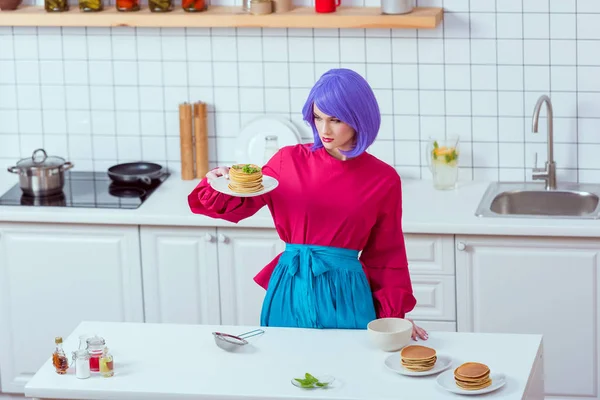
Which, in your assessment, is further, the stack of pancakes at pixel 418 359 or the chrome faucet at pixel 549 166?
the chrome faucet at pixel 549 166

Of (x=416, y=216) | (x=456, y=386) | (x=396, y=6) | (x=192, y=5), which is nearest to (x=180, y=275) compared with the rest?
(x=416, y=216)

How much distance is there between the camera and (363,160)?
312 centimetres

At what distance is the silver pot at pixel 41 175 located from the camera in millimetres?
4461

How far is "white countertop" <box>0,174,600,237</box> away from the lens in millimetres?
4004

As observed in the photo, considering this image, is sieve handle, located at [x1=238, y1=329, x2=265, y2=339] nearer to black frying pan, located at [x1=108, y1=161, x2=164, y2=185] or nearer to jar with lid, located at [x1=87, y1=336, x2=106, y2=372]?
jar with lid, located at [x1=87, y1=336, x2=106, y2=372]

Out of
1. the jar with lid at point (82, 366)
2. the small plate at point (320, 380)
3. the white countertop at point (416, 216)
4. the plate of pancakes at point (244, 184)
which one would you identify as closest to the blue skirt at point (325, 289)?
the plate of pancakes at point (244, 184)

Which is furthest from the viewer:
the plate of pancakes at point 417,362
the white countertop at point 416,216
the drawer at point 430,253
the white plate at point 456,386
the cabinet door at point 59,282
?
the cabinet door at point 59,282

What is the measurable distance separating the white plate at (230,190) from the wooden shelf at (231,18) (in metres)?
1.33

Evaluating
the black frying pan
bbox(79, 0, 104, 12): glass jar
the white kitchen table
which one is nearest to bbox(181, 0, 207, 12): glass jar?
bbox(79, 0, 104, 12): glass jar

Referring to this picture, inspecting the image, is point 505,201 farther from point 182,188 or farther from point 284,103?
point 182,188

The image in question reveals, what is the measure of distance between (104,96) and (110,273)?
821 mm

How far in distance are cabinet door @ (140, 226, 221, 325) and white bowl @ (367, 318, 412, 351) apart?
1.41 m

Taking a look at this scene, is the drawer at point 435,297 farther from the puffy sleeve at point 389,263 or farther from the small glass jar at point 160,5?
the small glass jar at point 160,5

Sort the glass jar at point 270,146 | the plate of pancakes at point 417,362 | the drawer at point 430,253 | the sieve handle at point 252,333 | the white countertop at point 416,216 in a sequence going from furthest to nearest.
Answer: the glass jar at point 270,146 → the drawer at point 430,253 → the white countertop at point 416,216 → the sieve handle at point 252,333 → the plate of pancakes at point 417,362
